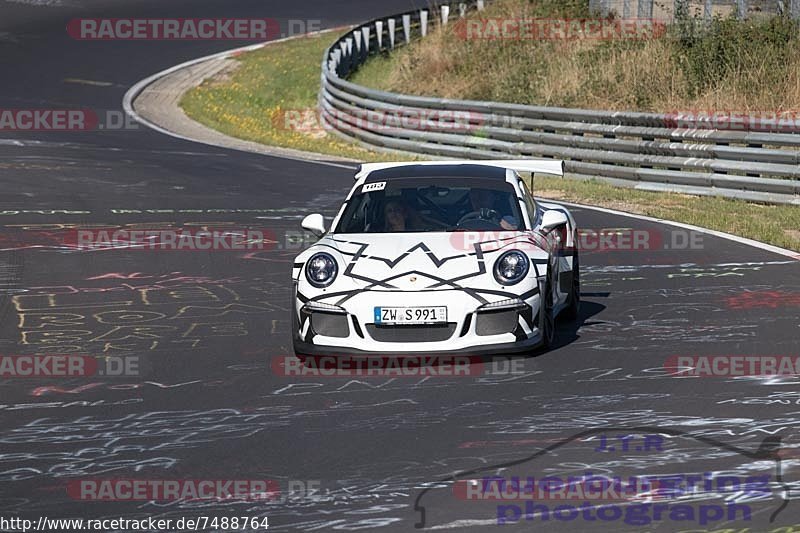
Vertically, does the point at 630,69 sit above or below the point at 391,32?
below

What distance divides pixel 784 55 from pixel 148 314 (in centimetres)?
1650

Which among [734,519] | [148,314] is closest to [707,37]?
[148,314]

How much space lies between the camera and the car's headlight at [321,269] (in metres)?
9.41

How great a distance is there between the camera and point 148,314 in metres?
11.5

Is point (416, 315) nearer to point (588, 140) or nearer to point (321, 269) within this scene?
point (321, 269)

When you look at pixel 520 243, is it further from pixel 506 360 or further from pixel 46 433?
pixel 46 433

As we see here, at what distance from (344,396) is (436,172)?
279 centimetres

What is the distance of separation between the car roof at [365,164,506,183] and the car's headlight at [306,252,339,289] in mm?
1328

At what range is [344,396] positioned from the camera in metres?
8.48

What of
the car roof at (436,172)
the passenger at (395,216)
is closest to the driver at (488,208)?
the car roof at (436,172)

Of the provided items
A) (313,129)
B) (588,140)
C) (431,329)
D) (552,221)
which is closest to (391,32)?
(313,129)

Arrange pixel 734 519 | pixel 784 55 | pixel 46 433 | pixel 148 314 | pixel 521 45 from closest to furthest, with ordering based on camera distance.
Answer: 1. pixel 734 519
2. pixel 46 433
3. pixel 148 314
4. pixel 784 55
5. pixel 521 45

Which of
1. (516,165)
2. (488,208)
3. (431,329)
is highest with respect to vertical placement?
(516,165)

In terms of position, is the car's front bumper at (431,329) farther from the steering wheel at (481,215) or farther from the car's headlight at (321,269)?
the steering wheel at (481,215)
